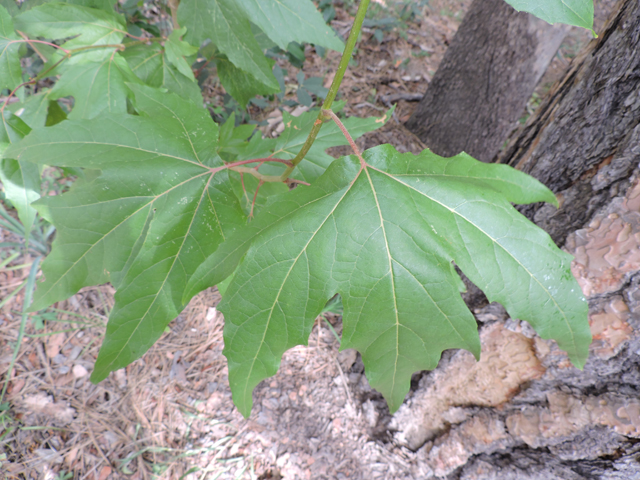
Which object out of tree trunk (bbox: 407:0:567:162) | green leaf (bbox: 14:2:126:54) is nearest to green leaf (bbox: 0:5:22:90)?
green leaf (bbox: 14:2:126:54)

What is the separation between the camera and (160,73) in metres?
1.50

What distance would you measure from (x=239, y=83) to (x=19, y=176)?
3.09 feet

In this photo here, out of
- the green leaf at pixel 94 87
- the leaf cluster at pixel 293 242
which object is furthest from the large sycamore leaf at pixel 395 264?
the green leaf at pixel 94 87

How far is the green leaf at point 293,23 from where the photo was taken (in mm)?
1107

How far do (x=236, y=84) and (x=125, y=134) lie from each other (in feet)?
2.73

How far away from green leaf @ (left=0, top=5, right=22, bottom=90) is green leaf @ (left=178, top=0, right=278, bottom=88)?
55cm

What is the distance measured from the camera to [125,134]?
98 centimetres

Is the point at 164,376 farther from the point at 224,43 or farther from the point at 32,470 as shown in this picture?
the point at 224,43

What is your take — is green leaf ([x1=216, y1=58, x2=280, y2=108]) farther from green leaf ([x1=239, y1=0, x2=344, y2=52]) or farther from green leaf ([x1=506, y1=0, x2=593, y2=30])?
green leaf ([x1=506, y1=0, x2=593, y2=30])

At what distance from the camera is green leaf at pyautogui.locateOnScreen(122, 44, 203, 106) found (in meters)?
1.48

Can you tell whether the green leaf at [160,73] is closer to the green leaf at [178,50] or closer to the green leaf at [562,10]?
the green leaf at [178,50]

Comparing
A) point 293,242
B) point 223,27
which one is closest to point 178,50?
point 223,27

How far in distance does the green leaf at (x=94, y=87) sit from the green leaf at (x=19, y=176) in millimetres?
183

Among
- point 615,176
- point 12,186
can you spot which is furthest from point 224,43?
point 615,176
